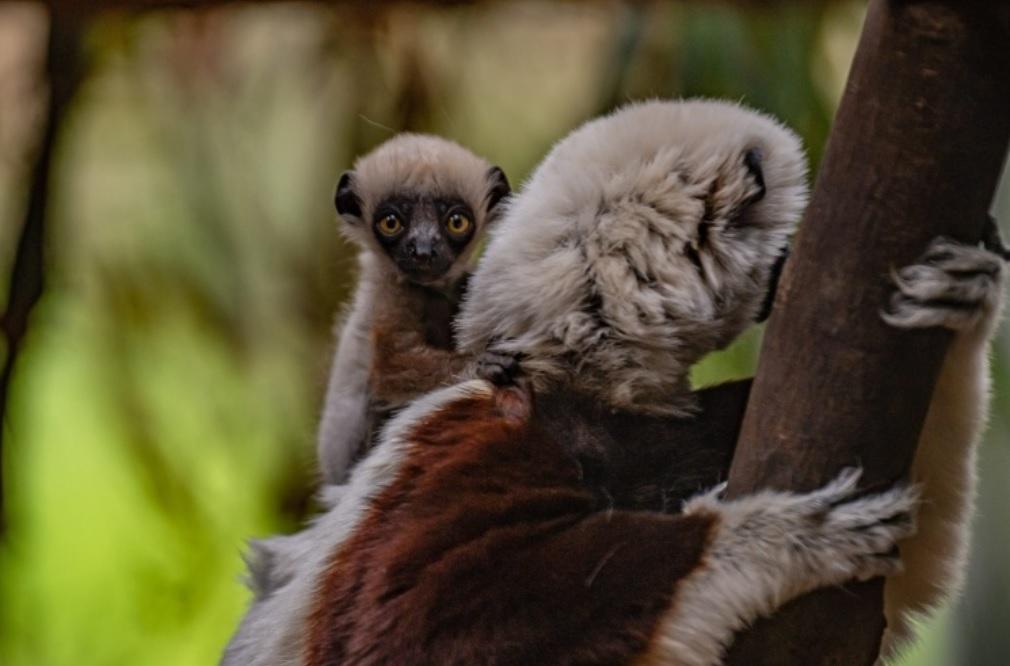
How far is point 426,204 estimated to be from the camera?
3160 mm

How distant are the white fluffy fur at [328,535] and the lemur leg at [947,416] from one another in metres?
0.67

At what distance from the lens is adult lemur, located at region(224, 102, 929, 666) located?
1.82 m

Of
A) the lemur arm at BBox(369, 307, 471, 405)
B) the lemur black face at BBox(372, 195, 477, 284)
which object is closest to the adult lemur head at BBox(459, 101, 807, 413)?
the lemur arm at BBox(369, 307, 471, 405)

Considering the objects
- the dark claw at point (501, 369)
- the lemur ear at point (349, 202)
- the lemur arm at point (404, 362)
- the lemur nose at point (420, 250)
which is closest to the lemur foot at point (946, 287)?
the dark claw at point (501, 369)

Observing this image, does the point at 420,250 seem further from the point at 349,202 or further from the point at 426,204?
the point at 349,202

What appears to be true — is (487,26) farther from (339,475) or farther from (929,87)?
(929,87)

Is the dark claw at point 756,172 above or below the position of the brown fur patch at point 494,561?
above

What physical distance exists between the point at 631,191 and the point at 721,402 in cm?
35

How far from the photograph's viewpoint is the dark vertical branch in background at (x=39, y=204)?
4078 millimetres

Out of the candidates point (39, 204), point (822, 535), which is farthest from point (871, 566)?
point (39, 204)

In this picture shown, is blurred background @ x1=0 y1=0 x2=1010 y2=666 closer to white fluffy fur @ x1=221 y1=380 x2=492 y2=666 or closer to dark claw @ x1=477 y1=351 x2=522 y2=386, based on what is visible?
white fluffy fur @ x1=221 y1=380 x2=492 y2=666

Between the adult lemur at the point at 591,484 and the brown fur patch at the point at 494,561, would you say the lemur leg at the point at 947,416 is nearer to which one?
the adult lemur at the point at 591,484

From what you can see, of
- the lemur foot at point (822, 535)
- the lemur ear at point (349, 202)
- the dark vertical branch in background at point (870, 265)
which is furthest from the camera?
the lemur ear at point (349, 202)

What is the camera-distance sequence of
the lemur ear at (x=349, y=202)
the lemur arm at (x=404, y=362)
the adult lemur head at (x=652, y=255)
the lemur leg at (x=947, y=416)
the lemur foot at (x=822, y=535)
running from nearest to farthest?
the lemur leg at (x=947, y=416) → the lemur foot at (x=822, y=535) → the adult lemur head at (x=652, y=255) → the lemur arm at (x=404, y=362) → the lemur ear at (x=349, y=202)
